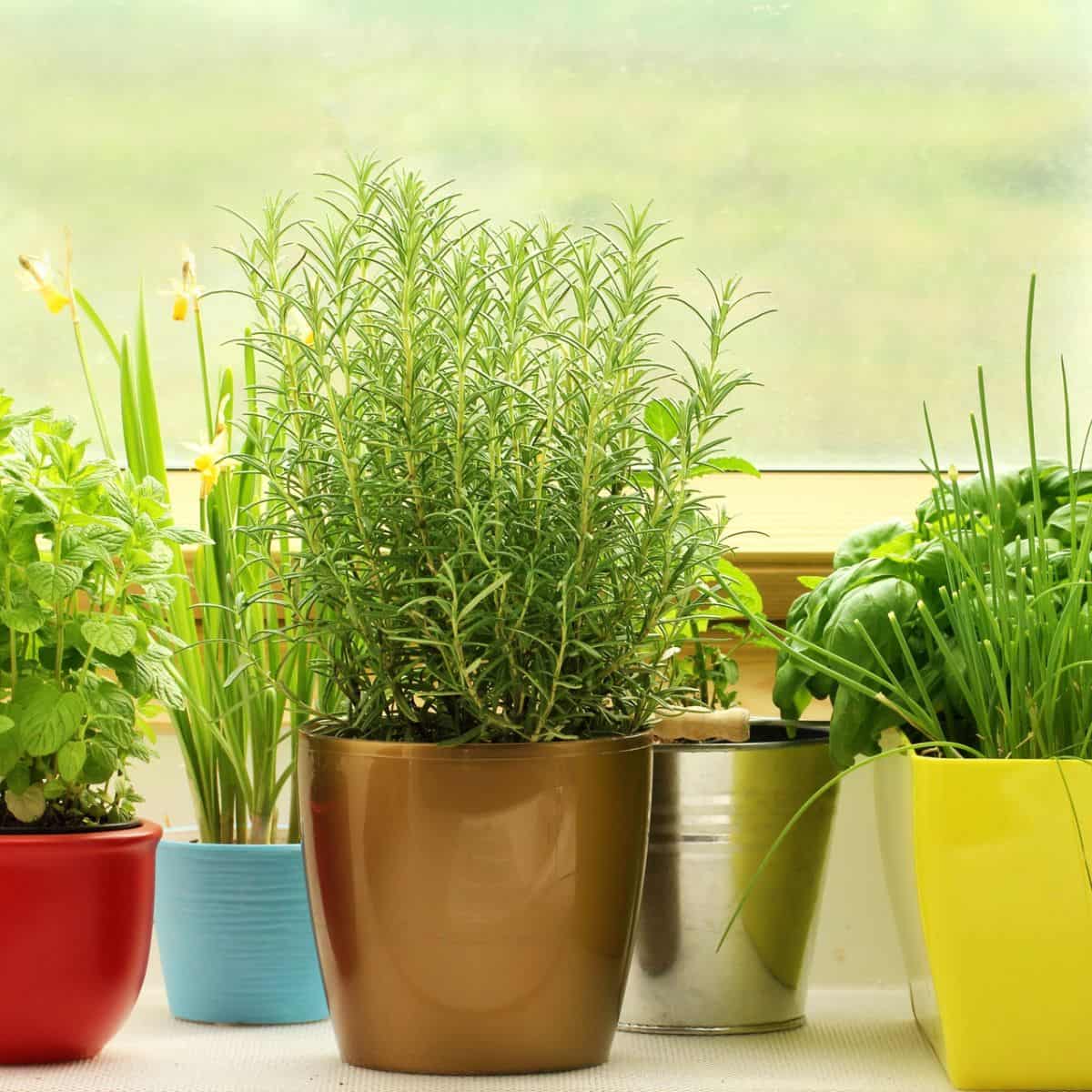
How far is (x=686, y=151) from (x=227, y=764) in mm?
635

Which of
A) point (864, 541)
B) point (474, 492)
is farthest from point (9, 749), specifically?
point (864, 541)

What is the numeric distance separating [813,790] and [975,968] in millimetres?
155

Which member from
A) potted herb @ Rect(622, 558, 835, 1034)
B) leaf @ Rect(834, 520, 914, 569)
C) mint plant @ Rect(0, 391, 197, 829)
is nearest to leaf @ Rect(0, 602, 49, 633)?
mint plant @ Rect(0, 391, 197, 829)

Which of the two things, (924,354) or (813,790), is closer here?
(813,790)

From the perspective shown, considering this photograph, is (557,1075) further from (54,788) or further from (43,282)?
(43,282)

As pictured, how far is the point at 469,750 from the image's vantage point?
54 centimetres

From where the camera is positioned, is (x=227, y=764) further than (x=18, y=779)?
Yes

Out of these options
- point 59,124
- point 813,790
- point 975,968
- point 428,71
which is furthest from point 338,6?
point 975,968

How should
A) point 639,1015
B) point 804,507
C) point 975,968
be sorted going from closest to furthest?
point 975,968, point 639,1015, point 804,507

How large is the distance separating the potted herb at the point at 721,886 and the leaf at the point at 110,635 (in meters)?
0.26

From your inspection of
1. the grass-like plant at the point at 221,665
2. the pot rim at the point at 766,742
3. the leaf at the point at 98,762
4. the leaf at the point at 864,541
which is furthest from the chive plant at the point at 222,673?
the leaf at the point at 864,541

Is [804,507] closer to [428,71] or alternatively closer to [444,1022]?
[428,71]

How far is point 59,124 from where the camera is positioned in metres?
1.08

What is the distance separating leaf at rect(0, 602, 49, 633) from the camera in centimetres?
59
